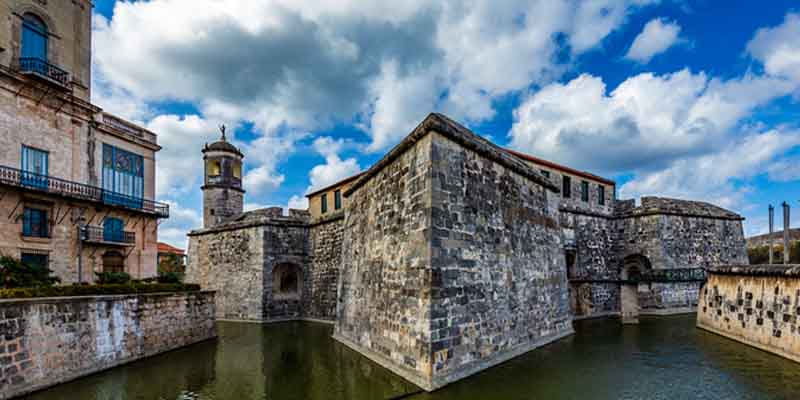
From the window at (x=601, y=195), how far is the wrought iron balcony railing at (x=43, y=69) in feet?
82.2

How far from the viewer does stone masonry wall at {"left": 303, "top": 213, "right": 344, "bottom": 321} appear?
1862 centimetres

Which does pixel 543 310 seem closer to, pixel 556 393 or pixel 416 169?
pixel 556 393

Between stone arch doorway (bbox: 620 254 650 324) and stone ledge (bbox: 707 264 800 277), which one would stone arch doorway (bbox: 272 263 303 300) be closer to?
stone arch doorway (bbox: 620 254 650 324)

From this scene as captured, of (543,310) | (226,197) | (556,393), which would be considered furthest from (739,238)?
(226,197)

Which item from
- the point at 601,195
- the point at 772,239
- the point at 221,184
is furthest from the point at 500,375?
the point at 772,239

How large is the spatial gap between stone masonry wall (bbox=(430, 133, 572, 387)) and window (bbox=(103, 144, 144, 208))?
1410 cm

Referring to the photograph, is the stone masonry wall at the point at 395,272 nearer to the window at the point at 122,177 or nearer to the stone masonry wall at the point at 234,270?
the stone masonry wall at the point at 234,270

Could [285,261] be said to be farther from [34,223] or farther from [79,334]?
[79,334]

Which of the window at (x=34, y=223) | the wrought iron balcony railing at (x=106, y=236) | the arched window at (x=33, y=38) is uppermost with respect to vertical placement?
the arched window at (x=33, y=38)

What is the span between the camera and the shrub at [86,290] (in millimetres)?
8133

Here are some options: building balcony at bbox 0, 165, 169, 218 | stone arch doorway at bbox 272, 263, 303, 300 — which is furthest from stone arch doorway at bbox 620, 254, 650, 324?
building balcony at bbox 0, 165, 169, 218

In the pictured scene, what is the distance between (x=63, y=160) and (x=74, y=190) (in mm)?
1129

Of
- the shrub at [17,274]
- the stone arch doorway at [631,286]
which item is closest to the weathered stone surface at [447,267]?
the stone arch doorway at [631,286]

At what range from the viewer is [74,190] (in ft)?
46.6
